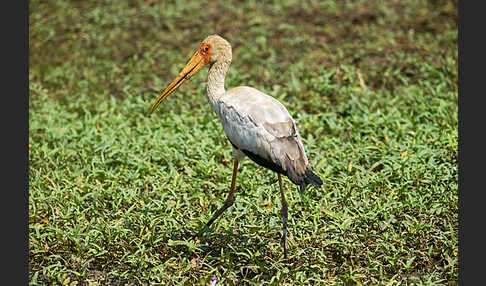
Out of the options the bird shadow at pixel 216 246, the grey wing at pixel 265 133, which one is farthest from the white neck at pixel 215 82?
the bird shadow at pixel 216 246

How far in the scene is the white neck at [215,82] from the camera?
465 cm

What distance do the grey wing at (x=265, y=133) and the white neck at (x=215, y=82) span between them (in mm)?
187

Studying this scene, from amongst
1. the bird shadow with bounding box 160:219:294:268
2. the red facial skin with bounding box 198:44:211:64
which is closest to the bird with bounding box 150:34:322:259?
the bird shadow with bounding box 160:219:294:268

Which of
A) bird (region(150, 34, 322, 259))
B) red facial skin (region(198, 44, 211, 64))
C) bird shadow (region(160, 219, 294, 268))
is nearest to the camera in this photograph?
bird (region(150, 34, 322, 259))

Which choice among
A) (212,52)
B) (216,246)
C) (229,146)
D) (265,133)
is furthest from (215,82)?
(229,146)

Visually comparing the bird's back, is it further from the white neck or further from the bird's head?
the bird's head

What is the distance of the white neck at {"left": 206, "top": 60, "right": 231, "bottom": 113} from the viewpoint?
15.3 ft

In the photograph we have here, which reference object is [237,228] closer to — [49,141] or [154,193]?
[154,193]

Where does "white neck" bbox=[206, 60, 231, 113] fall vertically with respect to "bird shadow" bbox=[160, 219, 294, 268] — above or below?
above

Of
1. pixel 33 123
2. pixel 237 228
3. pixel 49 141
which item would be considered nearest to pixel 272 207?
pixel 237 228

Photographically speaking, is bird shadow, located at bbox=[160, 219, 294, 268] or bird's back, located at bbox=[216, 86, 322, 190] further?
bird shadow, located at bbox=[160, 219, 294, 268]

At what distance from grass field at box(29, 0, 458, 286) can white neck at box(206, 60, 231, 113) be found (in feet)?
3.21

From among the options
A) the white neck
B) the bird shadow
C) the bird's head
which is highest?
the bird's head

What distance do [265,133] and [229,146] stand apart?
1884 millimetres
